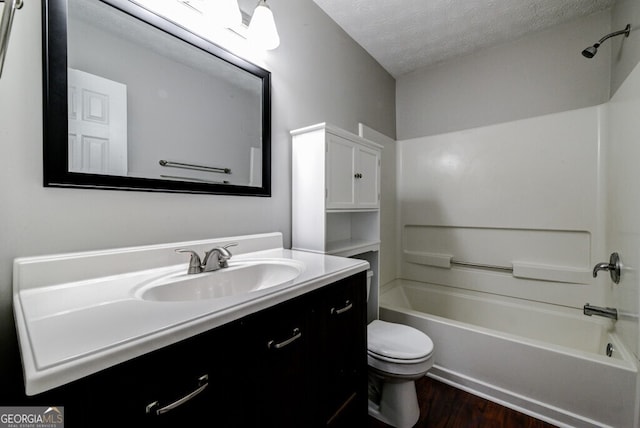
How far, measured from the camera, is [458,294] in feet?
7.48

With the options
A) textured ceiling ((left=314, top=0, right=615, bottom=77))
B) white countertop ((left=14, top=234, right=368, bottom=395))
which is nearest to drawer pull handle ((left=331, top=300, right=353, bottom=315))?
white countertop ((left=14, top=234, right=368, bottom=395))

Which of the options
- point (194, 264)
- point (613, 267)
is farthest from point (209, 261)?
point (613, 267)

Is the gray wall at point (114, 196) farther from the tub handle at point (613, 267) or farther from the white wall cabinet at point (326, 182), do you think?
the tub handle at point (613, 267)

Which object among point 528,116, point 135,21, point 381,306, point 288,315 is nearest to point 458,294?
point 381,306

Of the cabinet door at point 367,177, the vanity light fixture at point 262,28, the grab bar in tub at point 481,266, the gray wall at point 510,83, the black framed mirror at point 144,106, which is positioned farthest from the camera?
the grab bar in tub at point 481,266

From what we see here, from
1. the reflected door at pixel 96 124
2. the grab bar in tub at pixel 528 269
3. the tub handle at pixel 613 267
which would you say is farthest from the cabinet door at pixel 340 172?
the tub handle at pixel 613 267

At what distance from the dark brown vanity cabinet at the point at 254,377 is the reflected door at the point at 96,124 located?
2.30 feet

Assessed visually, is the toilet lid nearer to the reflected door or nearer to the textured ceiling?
the reflected door

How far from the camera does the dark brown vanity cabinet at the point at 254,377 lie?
45 centimetres

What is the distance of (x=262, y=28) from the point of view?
1.22 meters

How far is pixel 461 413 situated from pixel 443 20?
2468 millimetres

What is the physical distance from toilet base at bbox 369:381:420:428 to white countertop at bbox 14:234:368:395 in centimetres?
81

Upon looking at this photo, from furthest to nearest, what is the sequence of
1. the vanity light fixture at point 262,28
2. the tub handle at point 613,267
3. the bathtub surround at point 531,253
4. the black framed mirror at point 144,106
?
the tub handle at point 613,267, the bathtub surround at point 531,253, the vanity light fixture at point 262,28, the black framed mirror at point 144,106

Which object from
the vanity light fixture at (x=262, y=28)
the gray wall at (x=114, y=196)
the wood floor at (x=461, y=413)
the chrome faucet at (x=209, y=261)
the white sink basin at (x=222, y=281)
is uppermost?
the vanity light fixture at (x=262, y=28)
